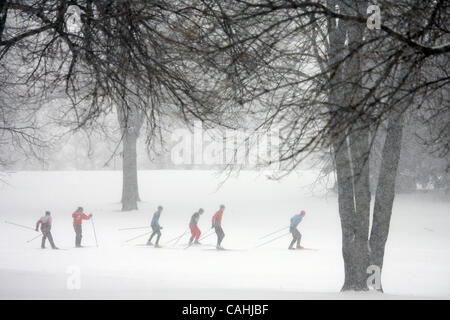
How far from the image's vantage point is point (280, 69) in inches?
366

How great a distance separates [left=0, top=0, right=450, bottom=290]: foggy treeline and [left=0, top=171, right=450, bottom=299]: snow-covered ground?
2297 millimetres

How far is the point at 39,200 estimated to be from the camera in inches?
1388

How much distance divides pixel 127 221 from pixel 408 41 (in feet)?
73.8

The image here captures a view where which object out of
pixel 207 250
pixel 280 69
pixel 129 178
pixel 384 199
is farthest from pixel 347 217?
pixel 129 178

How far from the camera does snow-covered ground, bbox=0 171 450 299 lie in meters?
10.2

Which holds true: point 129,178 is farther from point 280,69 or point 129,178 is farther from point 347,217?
point 280,69

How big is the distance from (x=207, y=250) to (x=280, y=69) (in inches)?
422

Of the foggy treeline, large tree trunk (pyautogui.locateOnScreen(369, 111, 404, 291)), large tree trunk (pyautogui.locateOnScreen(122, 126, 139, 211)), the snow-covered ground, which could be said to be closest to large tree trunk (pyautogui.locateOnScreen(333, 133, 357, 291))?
the foggy treeline

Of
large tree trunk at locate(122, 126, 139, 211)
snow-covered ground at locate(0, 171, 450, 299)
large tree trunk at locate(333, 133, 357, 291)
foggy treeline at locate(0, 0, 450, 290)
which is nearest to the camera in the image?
foggy treeline at locate(0, 0, 450, 290)

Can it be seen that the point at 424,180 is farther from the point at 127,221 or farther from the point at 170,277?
the point at 170,277

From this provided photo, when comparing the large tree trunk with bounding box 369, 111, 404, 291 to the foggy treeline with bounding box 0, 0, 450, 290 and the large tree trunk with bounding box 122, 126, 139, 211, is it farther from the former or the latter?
the large tree trunk with bounding box 122, 126, 139, 211

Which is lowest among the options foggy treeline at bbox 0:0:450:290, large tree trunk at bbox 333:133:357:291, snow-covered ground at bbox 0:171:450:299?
snow-covered ground at bbox 0:171:450:299

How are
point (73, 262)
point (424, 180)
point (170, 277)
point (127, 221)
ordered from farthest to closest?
point (424, 180)
point (127, 221)
point (73, 262)
point (170, 277)
